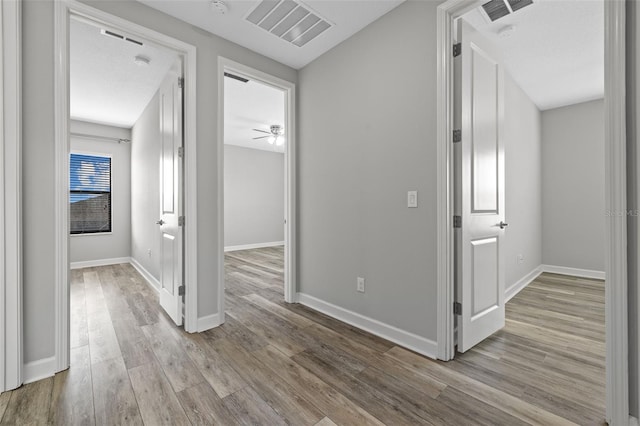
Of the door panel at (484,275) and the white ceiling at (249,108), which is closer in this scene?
the door panel at (484,275)

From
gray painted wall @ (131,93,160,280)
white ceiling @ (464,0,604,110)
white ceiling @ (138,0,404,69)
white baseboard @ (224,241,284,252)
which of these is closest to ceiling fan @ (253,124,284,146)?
gray painted wall @ (131,93,160,280)

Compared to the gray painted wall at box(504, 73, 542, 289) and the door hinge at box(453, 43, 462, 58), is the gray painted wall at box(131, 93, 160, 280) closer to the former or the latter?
the door hinge at box(453, 43, 462, 58)

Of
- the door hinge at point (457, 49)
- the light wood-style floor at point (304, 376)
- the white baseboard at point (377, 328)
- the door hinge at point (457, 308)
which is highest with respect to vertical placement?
the door hinge at point (457, 49)

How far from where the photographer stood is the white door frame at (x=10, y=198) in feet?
5.19

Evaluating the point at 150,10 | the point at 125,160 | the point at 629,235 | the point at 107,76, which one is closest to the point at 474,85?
the point at 629,235

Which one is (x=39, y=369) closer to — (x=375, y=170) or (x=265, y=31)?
(x=375, y=170)

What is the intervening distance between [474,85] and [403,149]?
0.69 metres

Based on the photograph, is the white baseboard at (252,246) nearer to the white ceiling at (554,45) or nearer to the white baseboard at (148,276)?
the white baseboard at (148,276)

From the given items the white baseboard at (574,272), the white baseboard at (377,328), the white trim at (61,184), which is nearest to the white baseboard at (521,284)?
the white baseboard at (574,272)

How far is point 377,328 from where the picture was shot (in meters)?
2.36

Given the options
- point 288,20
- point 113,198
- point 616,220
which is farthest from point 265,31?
point 113,198

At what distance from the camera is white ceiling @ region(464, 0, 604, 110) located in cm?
A: 225

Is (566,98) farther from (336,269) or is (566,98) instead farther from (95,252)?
(95,252)

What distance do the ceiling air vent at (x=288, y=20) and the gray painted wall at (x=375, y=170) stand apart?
0.34 meters
